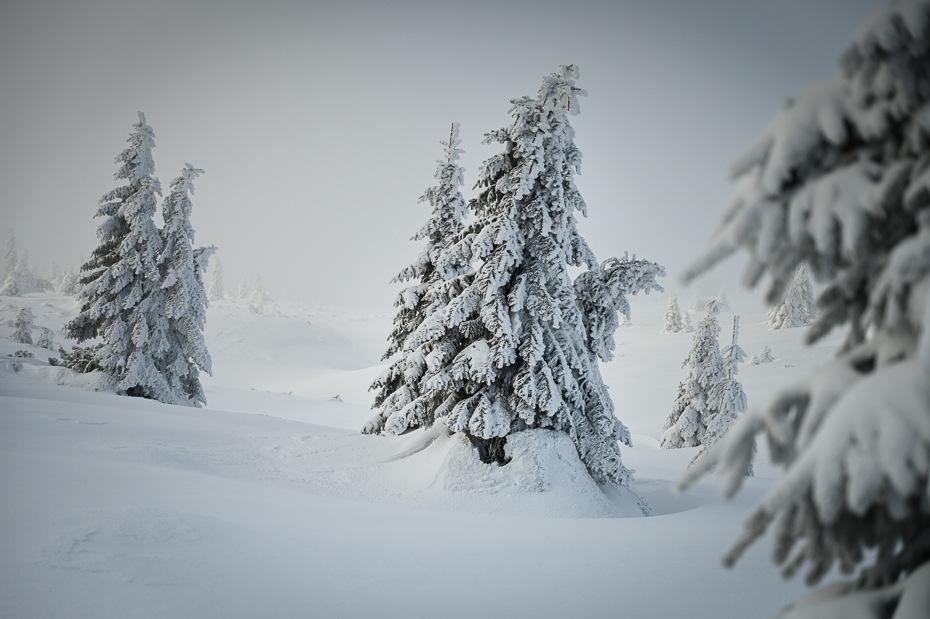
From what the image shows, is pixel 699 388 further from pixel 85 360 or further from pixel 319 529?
pixel 85 360

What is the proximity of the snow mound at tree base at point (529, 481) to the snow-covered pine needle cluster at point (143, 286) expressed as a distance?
14.2 meters

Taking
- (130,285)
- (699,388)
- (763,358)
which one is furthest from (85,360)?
(763,358)

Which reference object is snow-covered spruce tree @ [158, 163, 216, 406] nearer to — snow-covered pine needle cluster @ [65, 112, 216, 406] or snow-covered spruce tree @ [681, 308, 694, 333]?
snow-covered pine needle cluster @ [65, 112, 216, 406]

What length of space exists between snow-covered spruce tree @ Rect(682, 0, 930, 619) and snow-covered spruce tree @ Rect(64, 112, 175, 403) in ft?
70.4

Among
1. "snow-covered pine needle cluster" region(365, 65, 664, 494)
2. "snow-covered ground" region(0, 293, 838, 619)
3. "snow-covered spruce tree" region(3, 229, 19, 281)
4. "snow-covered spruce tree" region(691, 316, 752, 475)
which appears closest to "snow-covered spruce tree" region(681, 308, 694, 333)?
"snow-covered spruce tree" region(691, 316, 752, 475)

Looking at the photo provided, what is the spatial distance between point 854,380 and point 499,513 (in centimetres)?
865

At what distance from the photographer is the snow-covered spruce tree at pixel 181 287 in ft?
62.3

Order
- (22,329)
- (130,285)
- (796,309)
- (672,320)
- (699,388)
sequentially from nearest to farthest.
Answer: (130,285) → (699,388) → (22,329) → (796,309) → (672,320)

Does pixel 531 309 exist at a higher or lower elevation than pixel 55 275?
lower

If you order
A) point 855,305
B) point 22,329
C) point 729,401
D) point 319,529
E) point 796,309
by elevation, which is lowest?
point 319,529

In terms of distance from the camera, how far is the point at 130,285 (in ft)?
61.9

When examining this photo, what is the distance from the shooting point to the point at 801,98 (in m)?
1.76

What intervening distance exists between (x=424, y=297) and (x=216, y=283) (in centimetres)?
9450

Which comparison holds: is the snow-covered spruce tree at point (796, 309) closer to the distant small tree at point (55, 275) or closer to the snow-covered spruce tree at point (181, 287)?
the snow-covered spruce tree at point (181, 287)
